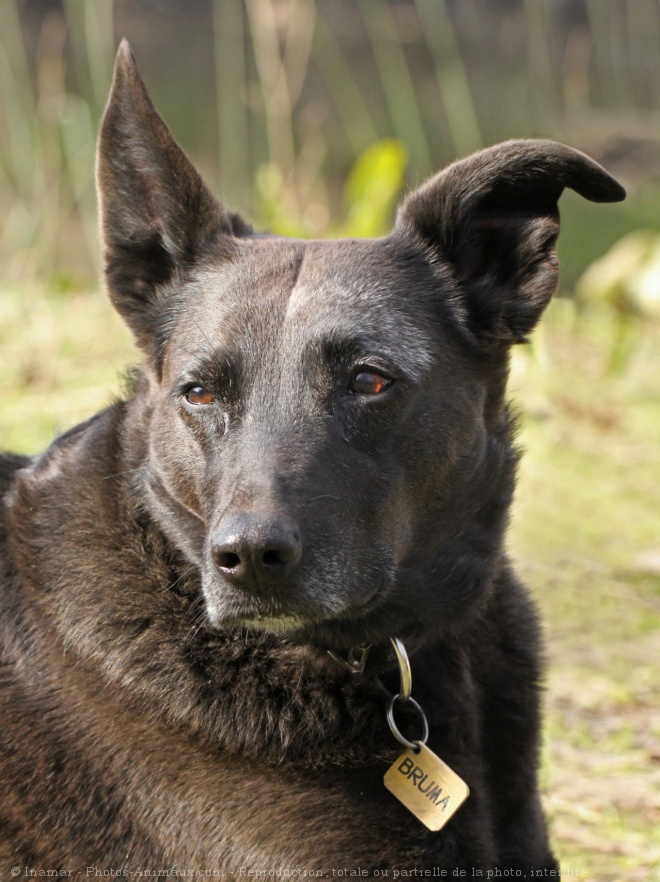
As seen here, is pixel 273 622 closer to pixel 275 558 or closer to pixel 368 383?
pixel 275 558

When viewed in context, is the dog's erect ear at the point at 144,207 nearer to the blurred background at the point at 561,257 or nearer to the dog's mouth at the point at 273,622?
the blurred background at the point at 561,257

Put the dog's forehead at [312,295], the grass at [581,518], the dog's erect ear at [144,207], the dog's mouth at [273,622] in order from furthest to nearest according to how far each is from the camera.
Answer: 1. the grass at [581,518]
2. the dog's erect ear at [144,207]
3. the dog's forehead at [312,295]
4. the dog's mouth at [273,622]

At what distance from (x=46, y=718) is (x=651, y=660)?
9.57 feet

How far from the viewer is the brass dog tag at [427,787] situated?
2570 mm

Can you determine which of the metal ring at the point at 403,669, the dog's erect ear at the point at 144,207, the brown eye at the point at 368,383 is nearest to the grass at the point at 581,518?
the dog's erect ear at the point at 144,207

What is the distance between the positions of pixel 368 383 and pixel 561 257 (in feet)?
25.9

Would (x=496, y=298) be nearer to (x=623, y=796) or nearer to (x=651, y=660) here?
(x=623, y=796)

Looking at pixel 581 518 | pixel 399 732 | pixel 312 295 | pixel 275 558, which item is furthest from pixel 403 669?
pixel 581 518

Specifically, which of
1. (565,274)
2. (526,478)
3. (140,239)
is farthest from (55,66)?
(140,239)

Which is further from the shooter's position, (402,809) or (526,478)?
(526,478)

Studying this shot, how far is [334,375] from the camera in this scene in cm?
273

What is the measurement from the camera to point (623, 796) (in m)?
3.70

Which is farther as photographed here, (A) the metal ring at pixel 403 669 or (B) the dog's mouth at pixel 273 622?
(A) the metal ring at pixel 403 669

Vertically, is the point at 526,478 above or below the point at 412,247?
below
